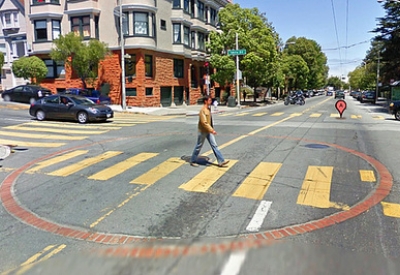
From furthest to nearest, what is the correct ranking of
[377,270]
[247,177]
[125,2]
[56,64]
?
1. [56,64]
2. [125,2]
3. [247,177]
4. [377,270]

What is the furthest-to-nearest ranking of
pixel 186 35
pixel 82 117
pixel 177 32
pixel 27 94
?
pixel 186 35, pixel 177 32, pixel 27 94, pixel 82 117

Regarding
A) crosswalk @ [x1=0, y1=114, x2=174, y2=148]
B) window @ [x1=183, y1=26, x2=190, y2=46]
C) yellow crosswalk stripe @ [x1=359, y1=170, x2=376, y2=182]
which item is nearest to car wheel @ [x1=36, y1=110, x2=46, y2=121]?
crosswalk @ [x1=0, y1=114, x2=174, y2=148]

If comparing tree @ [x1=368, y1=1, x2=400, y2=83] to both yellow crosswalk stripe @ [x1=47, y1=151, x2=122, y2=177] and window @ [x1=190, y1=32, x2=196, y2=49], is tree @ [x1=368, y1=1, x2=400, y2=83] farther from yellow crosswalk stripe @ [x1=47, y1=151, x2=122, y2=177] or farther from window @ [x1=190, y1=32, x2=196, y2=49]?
yellow crosswalk stripe @ [x1=47, y1=151, x2=122, y2=177]

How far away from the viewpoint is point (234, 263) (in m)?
3.46

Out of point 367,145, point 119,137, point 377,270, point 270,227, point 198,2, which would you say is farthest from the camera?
point 198,2

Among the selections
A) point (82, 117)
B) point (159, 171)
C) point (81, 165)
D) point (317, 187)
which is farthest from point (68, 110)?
point (317, 187)

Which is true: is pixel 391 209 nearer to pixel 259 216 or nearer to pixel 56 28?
pixel 259 216

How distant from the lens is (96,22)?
29141mm

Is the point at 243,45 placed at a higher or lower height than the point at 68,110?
higher

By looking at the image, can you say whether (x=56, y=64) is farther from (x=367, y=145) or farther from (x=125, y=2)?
(x=367, y=145)

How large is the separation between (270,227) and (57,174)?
506 cm

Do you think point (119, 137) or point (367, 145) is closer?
point (367, 145)

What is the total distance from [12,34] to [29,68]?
51.2 ft

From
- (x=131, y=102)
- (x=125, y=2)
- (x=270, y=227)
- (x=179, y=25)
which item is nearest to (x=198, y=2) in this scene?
(x=179, y=25)
